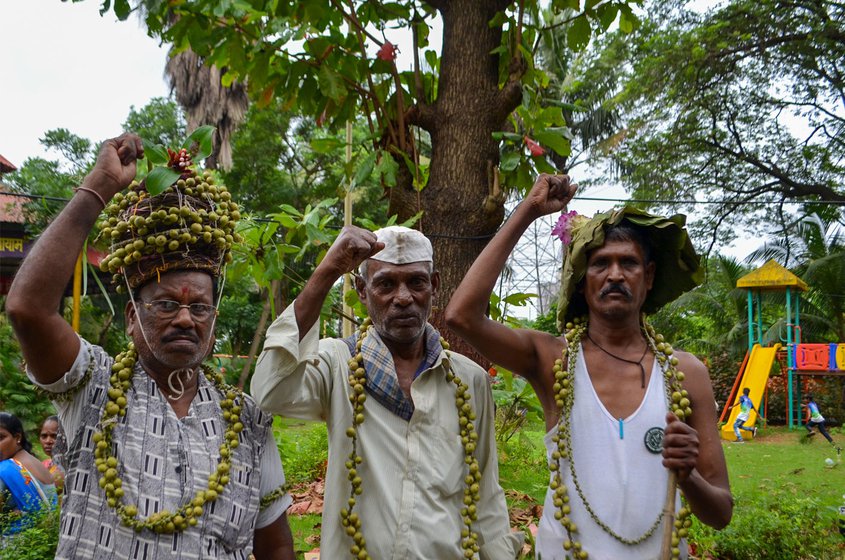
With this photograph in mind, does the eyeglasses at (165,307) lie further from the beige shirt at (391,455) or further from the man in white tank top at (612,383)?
the man in white tank top at (612,383)

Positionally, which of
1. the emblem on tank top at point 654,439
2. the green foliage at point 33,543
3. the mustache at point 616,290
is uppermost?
the mustache at point 616,290

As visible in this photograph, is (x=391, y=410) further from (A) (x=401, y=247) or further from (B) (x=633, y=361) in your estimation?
(B) (x=633, y=361)

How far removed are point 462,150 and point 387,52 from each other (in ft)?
2.17

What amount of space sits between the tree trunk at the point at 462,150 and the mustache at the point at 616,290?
1.49m

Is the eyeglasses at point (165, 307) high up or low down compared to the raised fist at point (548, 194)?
down

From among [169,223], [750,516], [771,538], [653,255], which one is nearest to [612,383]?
[653,255]

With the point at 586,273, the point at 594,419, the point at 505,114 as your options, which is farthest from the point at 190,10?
the point at 594,419

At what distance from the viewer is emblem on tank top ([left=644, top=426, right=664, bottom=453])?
2717mm

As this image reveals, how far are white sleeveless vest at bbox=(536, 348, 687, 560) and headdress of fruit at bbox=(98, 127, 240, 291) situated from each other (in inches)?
53.5

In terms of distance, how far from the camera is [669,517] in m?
2.50

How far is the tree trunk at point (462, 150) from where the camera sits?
14.2 feet

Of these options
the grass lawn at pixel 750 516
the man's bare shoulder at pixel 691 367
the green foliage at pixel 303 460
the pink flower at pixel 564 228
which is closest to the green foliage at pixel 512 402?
the grass lawn at pixel 750 516

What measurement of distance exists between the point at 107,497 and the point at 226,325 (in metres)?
23.4

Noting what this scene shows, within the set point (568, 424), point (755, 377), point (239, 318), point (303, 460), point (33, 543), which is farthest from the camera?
point (239, 318)
